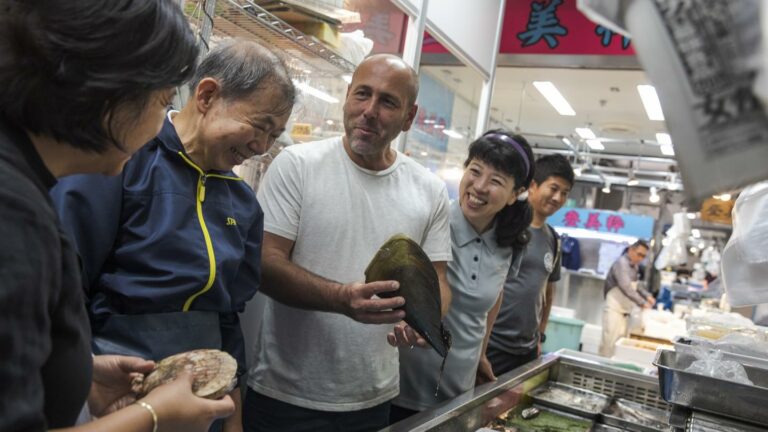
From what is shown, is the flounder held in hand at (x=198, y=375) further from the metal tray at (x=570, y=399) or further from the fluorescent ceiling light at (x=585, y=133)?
the fluorescent ceiling light at (x=585, y=133)

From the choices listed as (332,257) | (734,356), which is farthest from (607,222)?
(332,257)

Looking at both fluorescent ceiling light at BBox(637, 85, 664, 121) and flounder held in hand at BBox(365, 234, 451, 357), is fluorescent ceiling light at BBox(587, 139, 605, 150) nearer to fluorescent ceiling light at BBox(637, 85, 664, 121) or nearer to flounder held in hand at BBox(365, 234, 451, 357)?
fluorescent ceiling light at BBox(637, 85, 664, 121)

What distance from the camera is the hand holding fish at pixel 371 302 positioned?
1.43 meters

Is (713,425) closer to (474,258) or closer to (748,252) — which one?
(748,252)

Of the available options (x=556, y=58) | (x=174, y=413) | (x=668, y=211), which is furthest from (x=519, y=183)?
(x=668, y=211)

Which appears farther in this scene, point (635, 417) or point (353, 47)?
point (353, 47)

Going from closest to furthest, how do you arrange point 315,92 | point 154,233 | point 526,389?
point 154,233 < point 526,389 < point 315,92

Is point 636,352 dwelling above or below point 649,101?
below

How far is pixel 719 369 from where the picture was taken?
5.88 ft

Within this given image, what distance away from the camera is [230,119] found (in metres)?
1.24

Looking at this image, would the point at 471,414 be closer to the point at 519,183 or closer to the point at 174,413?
the point at 519,183

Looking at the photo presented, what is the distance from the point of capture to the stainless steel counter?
5.20 feet

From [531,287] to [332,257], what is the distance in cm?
152

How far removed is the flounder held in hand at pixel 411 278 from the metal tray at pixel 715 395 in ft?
2.36
